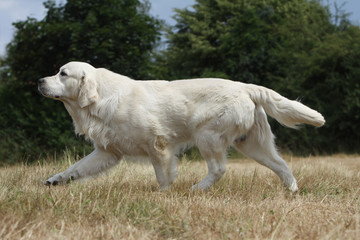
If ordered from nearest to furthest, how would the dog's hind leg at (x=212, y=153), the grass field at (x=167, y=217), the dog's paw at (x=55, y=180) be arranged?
the grass field at (x=167, y=217)
the dog's hind leg at (x=212, y=153)
the dog's paw at (x=55, y=180)

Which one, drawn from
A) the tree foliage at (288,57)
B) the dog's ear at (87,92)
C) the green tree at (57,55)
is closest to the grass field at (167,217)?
the dog's ear at (87,92)

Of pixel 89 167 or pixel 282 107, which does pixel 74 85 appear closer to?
pixel 89 167

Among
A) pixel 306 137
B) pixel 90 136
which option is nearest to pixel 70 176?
pixel 90 136

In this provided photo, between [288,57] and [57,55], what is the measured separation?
30.8 ft

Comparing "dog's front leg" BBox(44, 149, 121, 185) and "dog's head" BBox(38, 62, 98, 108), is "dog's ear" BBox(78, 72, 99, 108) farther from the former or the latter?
"dog's front leg" BBox(44, 149, 121, 185)

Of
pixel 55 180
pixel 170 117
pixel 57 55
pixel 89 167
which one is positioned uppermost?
pixel 57 55

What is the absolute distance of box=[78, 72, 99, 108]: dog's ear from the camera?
425 centimetres

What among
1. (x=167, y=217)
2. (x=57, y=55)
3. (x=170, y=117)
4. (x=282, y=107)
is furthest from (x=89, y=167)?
(x=57, y=55)

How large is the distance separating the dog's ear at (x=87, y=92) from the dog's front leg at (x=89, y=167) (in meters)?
0.59

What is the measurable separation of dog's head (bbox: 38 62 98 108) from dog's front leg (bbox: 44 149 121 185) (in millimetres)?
604

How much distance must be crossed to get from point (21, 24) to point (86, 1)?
217 centimetres

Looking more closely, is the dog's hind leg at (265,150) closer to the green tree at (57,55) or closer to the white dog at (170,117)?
the white dog at (170,117)

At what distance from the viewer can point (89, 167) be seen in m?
4.41

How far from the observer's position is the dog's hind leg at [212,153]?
13.5 ft
